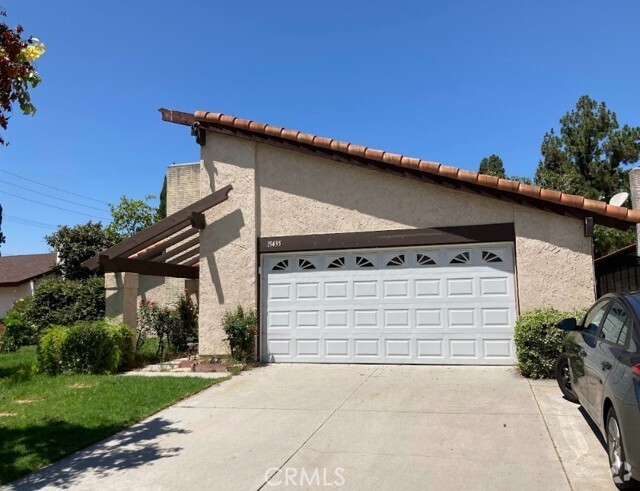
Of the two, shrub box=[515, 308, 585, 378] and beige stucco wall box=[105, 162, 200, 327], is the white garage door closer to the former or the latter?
shrub box=[515, 308, 585, 378]

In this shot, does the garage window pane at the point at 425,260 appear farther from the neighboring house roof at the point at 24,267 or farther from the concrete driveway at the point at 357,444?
the neighboring house roof at the point at 24,267

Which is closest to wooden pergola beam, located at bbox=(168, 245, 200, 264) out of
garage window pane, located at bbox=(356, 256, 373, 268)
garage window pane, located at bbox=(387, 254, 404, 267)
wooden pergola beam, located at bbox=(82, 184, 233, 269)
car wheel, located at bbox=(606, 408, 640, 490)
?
wooden pergola beam, located at bbox=(82, 184, 233, 269)

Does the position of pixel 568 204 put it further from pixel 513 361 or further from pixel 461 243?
pixel 513 361

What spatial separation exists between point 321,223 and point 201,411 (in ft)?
16.8

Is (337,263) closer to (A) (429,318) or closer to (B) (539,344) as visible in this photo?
(A) (429,318)

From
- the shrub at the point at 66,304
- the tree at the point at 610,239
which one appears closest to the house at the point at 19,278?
the shrub at the point at 66,304

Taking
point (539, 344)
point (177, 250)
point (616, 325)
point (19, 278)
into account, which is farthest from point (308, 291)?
point (19, 278)

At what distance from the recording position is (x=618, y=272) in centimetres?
1476

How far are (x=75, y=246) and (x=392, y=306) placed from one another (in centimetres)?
1732

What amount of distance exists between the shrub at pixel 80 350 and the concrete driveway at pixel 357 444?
332 centimetres

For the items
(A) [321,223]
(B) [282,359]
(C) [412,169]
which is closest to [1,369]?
(B) [282,359]

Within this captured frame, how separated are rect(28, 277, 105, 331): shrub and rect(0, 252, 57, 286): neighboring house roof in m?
9.49

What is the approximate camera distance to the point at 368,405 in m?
7.29

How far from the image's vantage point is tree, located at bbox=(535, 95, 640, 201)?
76.7 ft
